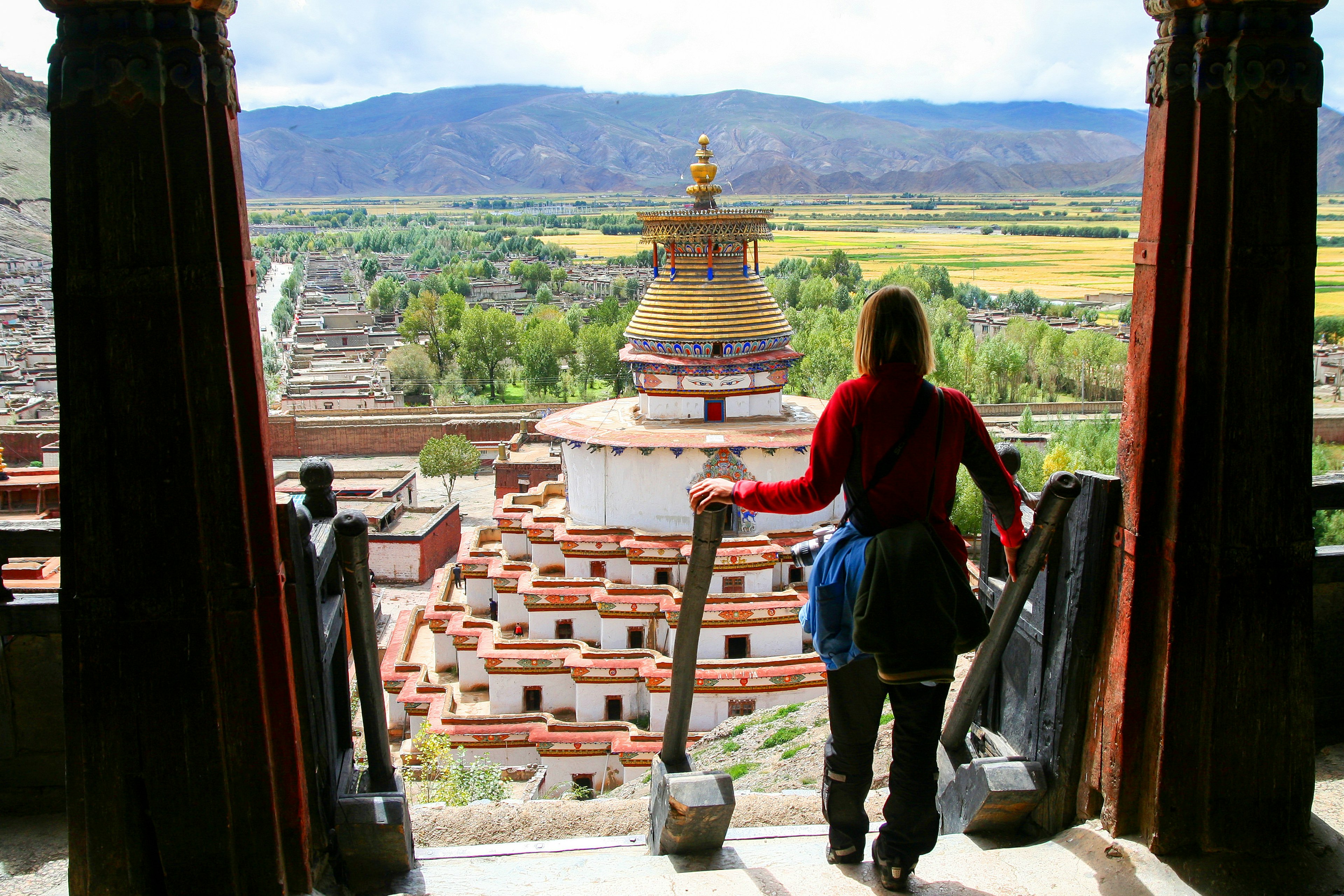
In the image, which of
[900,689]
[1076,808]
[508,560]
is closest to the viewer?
[900,689]

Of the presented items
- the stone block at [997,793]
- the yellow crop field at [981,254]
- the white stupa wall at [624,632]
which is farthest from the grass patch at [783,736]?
the yellow crop field at [981,254]

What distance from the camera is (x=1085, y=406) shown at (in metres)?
35.5

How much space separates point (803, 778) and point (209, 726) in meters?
4.59

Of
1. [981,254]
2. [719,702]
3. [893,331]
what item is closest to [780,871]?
[893,331]

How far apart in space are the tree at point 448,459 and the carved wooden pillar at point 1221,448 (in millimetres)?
23254

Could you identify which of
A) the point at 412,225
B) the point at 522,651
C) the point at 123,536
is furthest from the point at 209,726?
the point at 412,225

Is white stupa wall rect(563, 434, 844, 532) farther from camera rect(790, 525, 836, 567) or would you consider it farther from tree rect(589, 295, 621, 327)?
tree rect(589, 295, 621, 327)

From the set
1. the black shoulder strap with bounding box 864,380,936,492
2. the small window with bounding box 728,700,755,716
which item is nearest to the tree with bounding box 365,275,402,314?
the small window with bounding box 728,700,755,716

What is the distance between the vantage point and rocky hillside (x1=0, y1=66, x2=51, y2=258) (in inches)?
3703

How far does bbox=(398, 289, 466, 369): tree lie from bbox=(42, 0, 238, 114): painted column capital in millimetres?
40566

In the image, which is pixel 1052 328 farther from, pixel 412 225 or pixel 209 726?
pixel 412 225

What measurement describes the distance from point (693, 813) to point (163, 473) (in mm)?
1804

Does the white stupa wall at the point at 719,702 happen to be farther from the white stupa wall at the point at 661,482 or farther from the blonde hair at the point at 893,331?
the blonde hair at the point at 893,331

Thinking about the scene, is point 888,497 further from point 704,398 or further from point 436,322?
point 436,322
